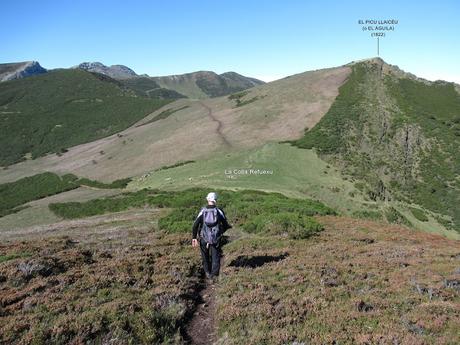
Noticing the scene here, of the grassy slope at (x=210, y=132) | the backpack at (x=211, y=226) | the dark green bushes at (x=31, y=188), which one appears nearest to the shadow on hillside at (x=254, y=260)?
the backpack at (x=211, y=226)

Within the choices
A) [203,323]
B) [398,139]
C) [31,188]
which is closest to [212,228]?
[203,323]

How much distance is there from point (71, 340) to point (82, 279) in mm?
4867

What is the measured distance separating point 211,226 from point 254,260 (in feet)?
11.6

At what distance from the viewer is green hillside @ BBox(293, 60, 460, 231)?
2030 inches

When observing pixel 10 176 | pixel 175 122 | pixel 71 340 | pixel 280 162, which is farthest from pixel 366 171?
pixel 10 176

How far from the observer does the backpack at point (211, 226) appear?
46.0 feet

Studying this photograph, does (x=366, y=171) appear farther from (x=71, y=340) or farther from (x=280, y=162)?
(x=71, y=340)

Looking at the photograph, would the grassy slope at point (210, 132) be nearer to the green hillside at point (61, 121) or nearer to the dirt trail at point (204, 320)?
the green hillside at point (61, 121)

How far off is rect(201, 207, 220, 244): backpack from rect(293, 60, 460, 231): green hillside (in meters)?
37.4

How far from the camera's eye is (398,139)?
63281mm

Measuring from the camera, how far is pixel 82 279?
13.6 m

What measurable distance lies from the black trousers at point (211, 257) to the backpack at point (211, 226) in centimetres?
24

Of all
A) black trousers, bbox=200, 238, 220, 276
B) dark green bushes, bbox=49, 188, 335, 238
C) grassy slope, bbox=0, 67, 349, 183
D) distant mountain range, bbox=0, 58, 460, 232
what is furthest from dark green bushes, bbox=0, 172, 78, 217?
black trousers, bbox=200, 238, 220, 276

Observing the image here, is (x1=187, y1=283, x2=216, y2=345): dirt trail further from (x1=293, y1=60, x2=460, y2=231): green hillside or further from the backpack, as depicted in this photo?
(x1=293, y1=60, x2=460, y2=231): green hillside
